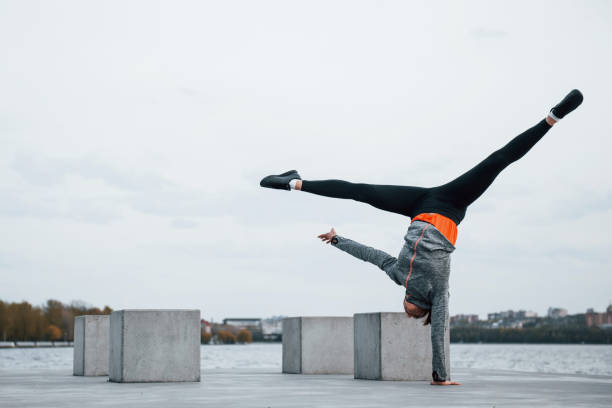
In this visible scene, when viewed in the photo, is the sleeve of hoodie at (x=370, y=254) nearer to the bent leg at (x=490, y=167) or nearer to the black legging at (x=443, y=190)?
the black legging at (x=443, y=190)

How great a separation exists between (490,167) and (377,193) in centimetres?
143

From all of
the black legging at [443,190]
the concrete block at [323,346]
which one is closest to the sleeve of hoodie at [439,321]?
the black legging at [443,190]

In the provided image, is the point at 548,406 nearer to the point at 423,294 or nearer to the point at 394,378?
the point at 423,294

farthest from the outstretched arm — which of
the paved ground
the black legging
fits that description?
the paved ground

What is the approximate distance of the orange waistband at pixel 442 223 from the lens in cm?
928

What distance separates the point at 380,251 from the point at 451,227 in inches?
42.3

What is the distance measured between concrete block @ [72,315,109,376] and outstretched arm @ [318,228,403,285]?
29.1 ft

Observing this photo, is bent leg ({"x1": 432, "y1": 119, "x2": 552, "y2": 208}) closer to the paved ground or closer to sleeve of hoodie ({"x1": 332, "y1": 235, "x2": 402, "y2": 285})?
sleeve of hoodie ({"x1": 332, "y1": 235, "x2": 402, "y2": 285})

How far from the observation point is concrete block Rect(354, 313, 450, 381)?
45.0 feet

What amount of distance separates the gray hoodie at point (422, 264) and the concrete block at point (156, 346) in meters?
4.49

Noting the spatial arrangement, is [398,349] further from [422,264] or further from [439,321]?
[422,264]

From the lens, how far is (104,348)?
17047mm

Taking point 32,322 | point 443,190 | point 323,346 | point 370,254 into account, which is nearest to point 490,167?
point 443,190

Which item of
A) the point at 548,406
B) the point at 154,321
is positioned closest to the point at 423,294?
the point at 548,406
